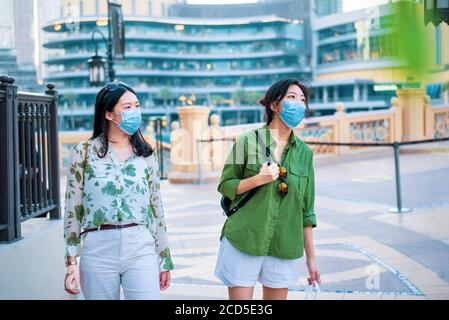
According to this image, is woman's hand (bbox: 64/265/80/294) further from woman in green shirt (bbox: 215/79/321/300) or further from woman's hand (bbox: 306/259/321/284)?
woman's hand (bbox: 306/259/321/284)

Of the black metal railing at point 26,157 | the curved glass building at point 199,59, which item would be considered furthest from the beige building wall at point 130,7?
the black metal railing at point 26,157

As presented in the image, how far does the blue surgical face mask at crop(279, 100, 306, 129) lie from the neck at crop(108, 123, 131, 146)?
762 millimetres

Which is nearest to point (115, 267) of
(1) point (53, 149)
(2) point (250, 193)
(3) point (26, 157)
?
(2) point (250, 193)

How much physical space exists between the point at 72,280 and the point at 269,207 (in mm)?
968

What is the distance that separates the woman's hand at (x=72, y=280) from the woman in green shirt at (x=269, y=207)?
717 mm

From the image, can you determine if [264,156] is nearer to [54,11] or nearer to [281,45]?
[54,11]

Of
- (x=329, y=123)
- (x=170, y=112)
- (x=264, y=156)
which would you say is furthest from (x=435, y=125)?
(x=170, y=112)

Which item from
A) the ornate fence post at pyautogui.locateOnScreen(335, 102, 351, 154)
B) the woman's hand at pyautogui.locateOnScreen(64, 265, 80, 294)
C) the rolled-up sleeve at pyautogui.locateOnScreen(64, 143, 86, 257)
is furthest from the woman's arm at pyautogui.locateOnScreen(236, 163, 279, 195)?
the ornate fence post at pyautogui.locateOnScreen(335, 102, 351, 154)

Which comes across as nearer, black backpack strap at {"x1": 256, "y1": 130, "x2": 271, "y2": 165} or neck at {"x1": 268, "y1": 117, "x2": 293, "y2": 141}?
black backpack strap at {"x1": 256, "y1": 130, "x2": 271, "y2": 165}

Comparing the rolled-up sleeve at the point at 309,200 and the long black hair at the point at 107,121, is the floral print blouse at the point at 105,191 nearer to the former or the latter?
the long black hair at the point at 107,121

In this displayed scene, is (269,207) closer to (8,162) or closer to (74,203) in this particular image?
(74,203)

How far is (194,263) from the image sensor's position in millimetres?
6871

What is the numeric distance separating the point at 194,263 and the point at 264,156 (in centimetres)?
370

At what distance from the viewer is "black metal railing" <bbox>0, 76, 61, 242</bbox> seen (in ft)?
13.6
